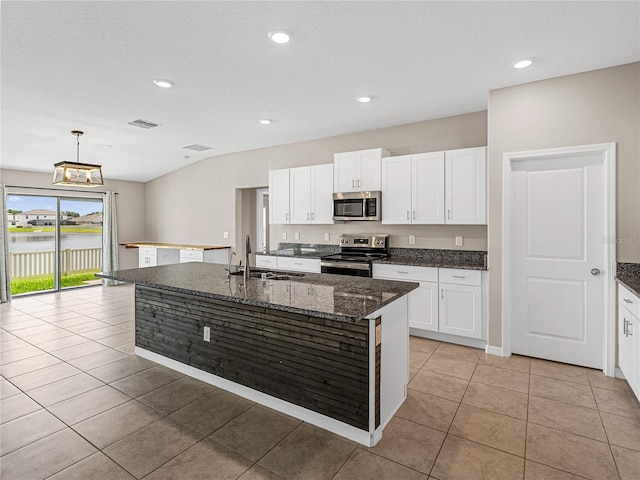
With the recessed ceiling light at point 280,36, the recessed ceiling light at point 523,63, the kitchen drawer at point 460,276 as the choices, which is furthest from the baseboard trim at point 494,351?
the recessed ceiling light at point 280,36

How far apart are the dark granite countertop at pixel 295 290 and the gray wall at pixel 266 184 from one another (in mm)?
2037

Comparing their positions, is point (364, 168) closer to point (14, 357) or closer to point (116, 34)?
point (116, 34)

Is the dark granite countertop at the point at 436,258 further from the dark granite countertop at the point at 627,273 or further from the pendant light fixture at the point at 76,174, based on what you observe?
the pendant light fixture at the point at 76,174

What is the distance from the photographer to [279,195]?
18.2ft

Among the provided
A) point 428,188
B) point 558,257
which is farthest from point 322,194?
point 558,257

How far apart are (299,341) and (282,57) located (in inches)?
86.6

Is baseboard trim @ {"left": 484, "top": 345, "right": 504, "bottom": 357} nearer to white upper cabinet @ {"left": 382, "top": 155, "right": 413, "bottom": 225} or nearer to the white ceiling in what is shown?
white upper cabinet @ {"left": 382, "top": 155, "right": 413, "bottom": 225}

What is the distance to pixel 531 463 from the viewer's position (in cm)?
196

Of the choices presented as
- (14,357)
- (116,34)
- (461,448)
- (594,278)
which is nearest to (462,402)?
(461,448)

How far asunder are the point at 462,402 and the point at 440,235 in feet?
7.37

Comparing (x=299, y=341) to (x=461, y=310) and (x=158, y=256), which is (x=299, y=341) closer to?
(x=461, y=310)

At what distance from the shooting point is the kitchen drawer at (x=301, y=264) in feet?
15.7

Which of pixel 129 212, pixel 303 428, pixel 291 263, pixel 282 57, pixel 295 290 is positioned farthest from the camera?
pixel 129 212

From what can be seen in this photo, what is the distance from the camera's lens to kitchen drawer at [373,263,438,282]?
393cm
